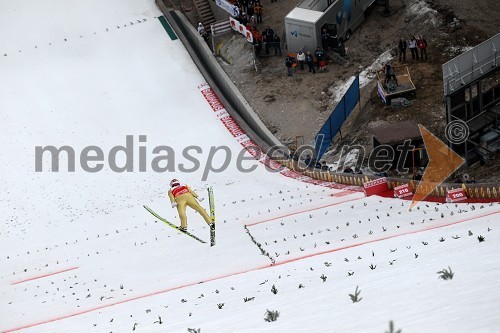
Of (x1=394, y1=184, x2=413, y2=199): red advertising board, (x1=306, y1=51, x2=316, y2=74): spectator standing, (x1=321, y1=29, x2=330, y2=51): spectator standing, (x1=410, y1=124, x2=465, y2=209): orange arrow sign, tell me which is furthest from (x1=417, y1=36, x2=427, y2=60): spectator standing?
(x1=394, y1=184, x2=413, y2=199): red advertising board

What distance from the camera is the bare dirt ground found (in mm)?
22288

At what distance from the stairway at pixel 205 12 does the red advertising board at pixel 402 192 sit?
44.2ft

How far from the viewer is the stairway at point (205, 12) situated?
2945 cm

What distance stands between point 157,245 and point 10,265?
328cm

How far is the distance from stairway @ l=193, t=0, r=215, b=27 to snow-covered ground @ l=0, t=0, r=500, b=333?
1.60 metres

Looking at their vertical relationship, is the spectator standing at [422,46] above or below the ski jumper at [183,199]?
below

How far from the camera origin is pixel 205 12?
29672 mm

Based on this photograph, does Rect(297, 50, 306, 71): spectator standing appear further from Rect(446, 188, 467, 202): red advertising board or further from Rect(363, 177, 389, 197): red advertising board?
Rect(446, 188, 467, 202): red advertising board

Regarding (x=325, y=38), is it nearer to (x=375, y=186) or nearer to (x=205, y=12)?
(x=205, y=12)

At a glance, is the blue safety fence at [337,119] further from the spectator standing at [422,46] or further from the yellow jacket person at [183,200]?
the yellow jacket person at [183,200]

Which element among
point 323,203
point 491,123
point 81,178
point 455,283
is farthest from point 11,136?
point 455,283

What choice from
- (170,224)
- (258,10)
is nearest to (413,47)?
(258,10)

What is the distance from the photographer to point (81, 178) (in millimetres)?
22203

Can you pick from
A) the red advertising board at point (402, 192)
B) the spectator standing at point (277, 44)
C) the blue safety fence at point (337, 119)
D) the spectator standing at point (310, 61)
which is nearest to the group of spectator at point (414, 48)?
the blue safety fence at point (337, 119)
